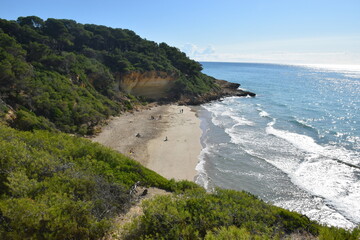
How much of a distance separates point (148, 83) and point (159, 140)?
2019cm

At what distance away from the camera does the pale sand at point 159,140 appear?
821 inches

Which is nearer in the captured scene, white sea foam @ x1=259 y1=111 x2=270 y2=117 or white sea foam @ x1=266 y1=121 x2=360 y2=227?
white sea foam @ x1=266 y1=121 x2=360 y2=227

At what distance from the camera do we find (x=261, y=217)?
28.5ft

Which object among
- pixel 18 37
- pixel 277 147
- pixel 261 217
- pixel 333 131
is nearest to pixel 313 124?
pixel 333 131

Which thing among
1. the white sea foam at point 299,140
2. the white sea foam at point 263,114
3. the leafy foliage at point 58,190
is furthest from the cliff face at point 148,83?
the leafy foliage at point 58,190

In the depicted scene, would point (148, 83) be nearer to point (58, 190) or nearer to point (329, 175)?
point (329, 175)

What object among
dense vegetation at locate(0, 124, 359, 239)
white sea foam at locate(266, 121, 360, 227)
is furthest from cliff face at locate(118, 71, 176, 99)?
dense vegetation at locate(0, 124, 359, 239)

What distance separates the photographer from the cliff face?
41.6m

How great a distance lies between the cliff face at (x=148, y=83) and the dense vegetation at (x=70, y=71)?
96cm

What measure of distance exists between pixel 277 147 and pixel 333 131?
1064 cm

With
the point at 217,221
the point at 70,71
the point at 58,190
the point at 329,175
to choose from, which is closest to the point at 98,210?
the point at 58,190

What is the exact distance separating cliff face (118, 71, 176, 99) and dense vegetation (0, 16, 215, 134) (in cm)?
96

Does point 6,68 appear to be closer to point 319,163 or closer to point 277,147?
point 277,147

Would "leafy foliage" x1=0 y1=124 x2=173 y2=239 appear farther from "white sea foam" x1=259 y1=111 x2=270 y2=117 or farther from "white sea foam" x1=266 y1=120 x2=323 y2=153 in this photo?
"white sea foam" x1=259 y1=111 x2=270 y2=117
